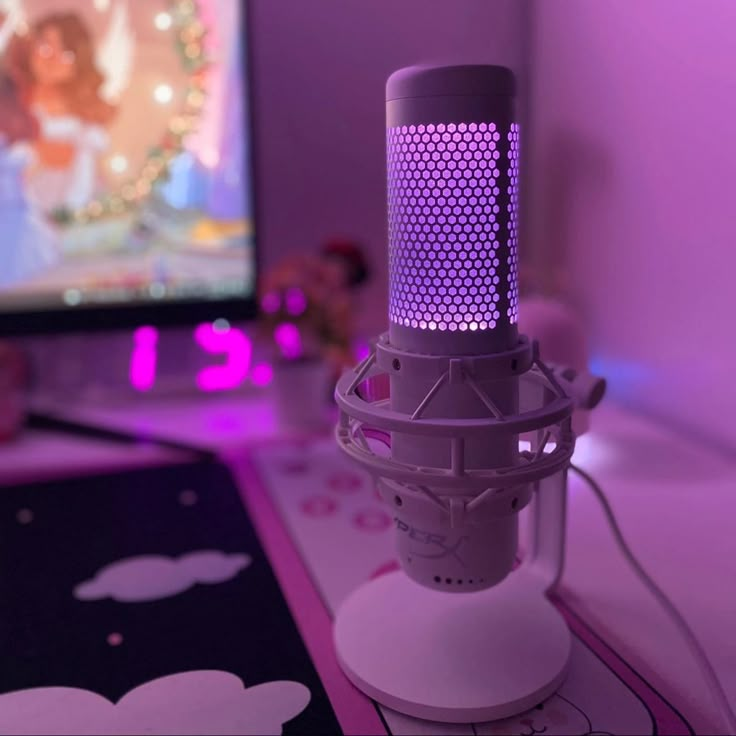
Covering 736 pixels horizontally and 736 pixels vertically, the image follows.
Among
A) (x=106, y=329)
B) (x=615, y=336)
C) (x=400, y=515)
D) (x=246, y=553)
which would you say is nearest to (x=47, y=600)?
(x=246, y=553)

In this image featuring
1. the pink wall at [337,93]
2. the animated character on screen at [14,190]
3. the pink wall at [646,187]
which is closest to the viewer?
the pink wall at [646,187]

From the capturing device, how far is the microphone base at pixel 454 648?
424 mm

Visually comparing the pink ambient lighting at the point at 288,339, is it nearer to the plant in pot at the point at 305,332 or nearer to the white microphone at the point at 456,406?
the plant in pot at the point at 305,332

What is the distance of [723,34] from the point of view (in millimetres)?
620

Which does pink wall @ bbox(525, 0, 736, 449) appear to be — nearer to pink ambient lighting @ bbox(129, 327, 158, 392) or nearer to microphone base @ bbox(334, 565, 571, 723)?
microphone base @ bbox(334, 565, 571, 723)

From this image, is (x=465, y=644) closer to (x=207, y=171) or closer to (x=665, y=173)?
(x=665, y=173)

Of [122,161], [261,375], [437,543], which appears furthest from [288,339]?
[437,543]

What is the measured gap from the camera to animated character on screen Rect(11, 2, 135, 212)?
2.74ft

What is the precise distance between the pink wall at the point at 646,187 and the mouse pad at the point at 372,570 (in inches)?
13.1

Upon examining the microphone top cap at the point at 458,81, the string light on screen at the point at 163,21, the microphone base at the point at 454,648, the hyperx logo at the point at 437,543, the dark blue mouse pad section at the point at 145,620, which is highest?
the string light on screen at the point at 163,21

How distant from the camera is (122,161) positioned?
869 millimetres

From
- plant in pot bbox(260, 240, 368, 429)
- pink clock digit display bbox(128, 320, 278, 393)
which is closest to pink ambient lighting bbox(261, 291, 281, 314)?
plant in pot bbox(260, 240, 368, 429)

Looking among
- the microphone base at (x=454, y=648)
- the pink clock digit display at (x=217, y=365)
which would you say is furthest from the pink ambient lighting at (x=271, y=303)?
the microphone base at (x=454, y=648)

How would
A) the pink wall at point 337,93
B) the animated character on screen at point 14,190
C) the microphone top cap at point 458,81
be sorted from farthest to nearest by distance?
the pink wall at point 337,93 → the animated character on screen at point 14,190 → the microphone top cap at point 458,81
